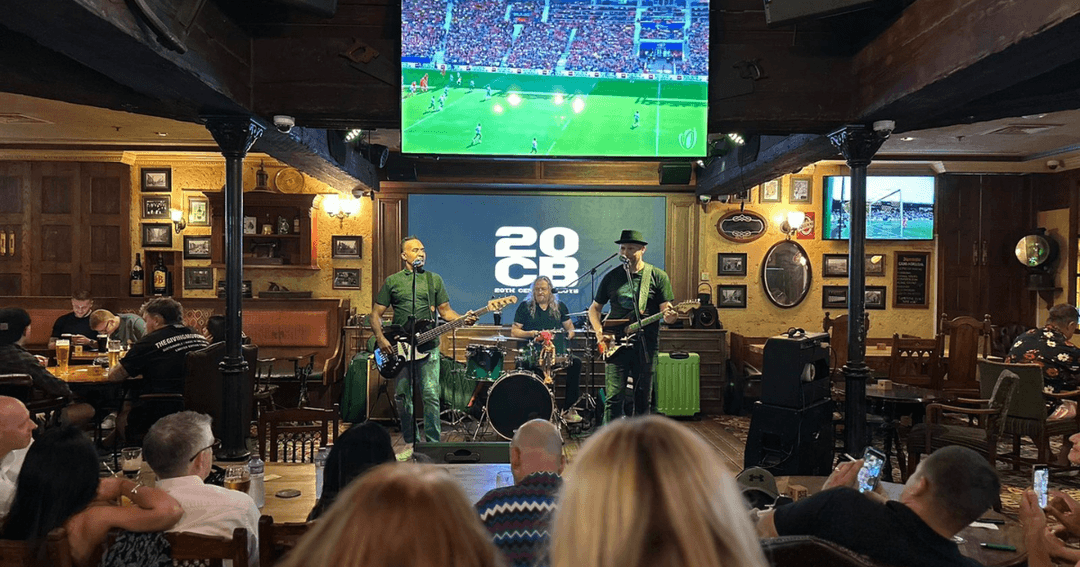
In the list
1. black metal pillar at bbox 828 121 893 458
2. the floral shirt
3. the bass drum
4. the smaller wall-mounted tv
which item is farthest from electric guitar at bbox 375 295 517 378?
the smaller wall-mounted tv

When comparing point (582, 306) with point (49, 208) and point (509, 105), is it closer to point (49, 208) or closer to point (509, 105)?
point (509, 105)

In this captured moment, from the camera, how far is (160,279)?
1029 cm

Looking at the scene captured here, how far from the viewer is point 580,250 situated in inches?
417

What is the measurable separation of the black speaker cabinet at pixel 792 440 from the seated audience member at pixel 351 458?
3566 mm

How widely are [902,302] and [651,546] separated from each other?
11.0 meters

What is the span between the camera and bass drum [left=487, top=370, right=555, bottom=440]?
24.5 feet

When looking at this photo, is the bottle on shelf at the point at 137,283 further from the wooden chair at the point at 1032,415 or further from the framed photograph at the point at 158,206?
the wooden chair at the point at 1032,415

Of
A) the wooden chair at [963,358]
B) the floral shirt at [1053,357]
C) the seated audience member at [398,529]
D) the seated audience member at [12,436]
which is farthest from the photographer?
the wooden chair at [963,358]

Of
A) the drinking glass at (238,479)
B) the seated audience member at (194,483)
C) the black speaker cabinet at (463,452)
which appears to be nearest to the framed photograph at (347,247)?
the black speaker cabinet at (463,452)

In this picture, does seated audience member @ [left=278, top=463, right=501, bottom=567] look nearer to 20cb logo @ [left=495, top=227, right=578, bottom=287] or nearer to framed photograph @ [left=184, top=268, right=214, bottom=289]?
20cb logo @ [left=495, top=227, right=578, bottom=287]

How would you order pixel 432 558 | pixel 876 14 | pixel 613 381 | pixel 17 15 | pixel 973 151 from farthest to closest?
pixel 973 151 < pixel 613 381 < pixel 876 14 < pixel 17 15 < pixel 432 558

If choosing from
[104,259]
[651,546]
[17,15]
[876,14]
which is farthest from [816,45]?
[104,259]

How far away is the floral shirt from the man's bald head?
6.02 meters

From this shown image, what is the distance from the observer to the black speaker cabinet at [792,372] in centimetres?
546
